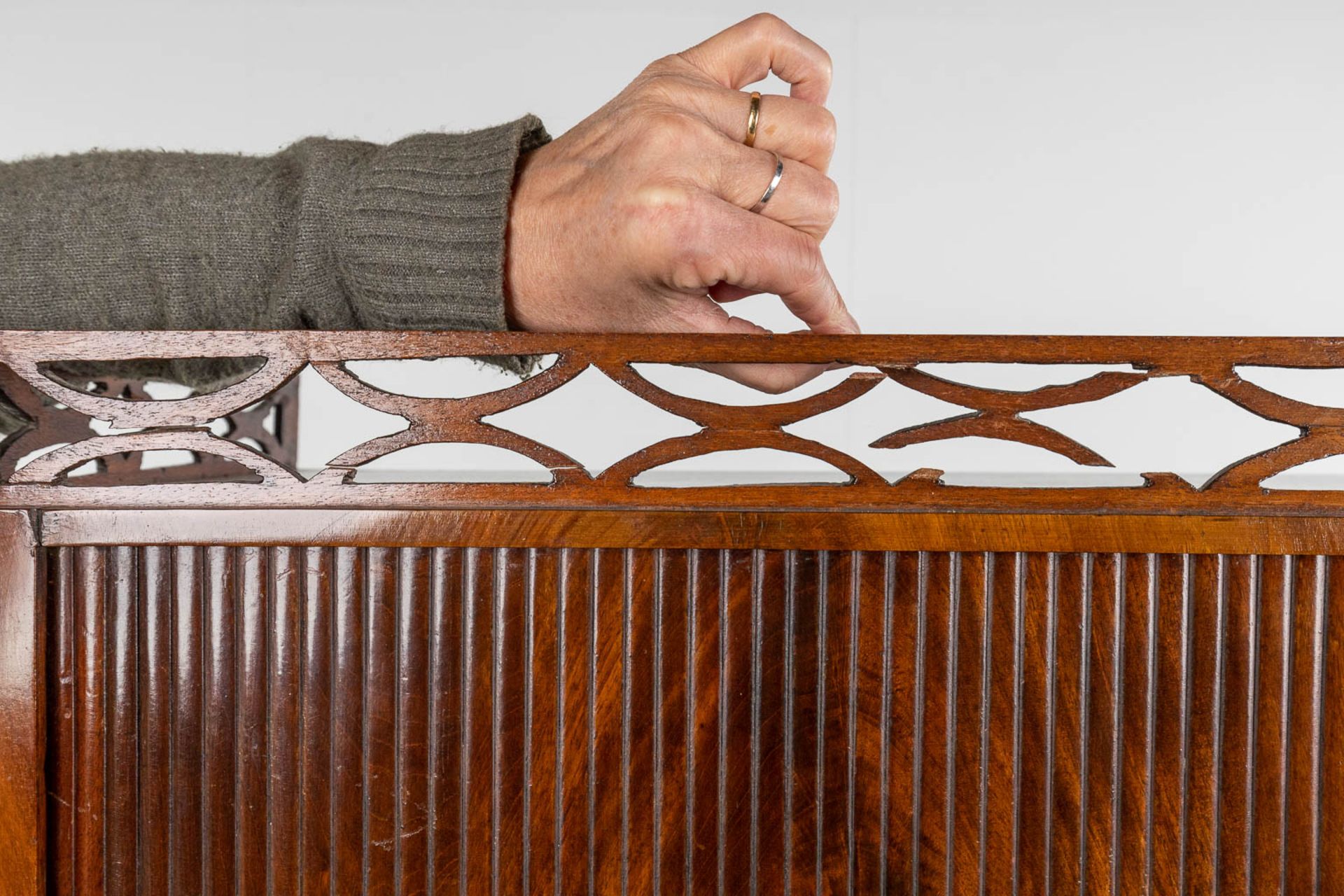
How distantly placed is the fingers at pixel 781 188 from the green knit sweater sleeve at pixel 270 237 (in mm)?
125

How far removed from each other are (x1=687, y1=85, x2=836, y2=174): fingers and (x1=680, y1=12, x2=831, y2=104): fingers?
16 mm

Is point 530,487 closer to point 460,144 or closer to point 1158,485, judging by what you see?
point 460,144

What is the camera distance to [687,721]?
0.56 m

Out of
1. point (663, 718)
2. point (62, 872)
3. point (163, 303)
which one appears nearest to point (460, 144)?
point (163, 303)

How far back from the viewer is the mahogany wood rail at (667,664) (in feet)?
1.81

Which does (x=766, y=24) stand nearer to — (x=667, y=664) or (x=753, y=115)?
(x=753, y=115)

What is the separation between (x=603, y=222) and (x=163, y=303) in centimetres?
28

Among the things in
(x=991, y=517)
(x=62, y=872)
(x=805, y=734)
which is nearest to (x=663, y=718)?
(x=805, y=734)

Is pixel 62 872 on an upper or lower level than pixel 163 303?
lower

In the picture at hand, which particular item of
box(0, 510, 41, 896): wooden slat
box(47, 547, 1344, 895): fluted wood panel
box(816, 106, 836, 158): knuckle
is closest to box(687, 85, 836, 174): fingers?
box(816, 106, 836, 158): knuckle

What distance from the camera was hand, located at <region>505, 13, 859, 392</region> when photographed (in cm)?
51

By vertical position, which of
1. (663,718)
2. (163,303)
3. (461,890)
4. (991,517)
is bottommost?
(461,890)

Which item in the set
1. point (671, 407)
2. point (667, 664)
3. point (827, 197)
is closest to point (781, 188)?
point (827, 197)

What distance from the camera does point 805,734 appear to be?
559 millimetres
